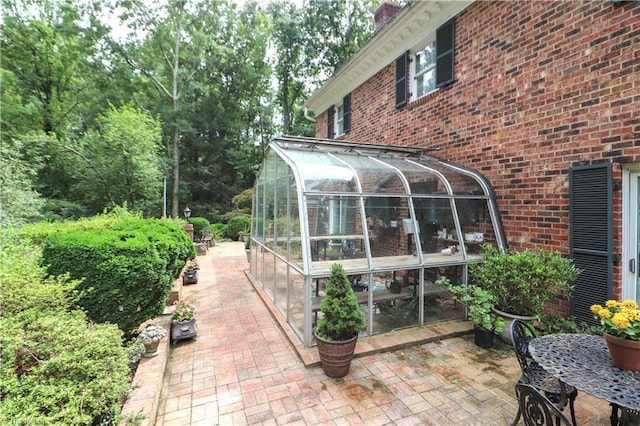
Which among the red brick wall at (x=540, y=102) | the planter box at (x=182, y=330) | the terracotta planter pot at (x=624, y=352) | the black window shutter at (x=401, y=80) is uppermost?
the black window shutter at (x=401, y=80)

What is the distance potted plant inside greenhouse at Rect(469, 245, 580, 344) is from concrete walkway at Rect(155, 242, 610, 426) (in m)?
0.58

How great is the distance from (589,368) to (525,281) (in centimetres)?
184

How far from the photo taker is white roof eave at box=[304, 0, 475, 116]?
231 inches

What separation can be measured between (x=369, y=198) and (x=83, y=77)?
19812 millimetres

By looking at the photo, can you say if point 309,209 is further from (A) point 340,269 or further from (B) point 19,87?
(B) point 19,87

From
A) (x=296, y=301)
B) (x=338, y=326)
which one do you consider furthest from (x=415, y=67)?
(x=338, y=326)

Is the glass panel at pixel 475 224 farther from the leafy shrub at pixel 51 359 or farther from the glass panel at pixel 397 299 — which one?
the leafy shrub at pixel 51 359

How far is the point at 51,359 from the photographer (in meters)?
2.25

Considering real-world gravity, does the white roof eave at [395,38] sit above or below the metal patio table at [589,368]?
above

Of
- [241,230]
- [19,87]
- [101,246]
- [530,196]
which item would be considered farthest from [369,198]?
[19,87]

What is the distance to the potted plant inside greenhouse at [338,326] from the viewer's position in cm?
328

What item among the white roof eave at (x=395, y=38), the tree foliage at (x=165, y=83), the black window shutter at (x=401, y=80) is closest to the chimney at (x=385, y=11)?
the white roof eave at (x=395, y=38)

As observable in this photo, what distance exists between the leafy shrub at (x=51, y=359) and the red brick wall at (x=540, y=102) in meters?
5.63

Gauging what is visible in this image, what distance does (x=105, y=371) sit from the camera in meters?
2.43
